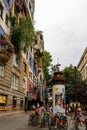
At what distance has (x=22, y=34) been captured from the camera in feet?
105

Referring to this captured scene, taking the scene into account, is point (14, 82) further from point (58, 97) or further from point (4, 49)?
point (58, 97)

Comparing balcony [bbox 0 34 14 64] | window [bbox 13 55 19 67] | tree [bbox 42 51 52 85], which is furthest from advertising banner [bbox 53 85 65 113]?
tree [bbox 42 51 52 85]

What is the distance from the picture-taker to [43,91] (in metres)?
71.1

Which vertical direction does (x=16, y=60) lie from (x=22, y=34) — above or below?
below

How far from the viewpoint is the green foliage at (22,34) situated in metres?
31.7

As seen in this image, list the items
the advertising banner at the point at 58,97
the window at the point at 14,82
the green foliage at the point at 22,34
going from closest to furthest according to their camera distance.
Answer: the advertising banner at the point at 58,97, the green foliage at the point at 22,34, the window at the point at 14,82

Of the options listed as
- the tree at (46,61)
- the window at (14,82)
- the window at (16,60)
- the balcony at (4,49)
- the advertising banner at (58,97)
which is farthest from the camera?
the tree at (46,61)

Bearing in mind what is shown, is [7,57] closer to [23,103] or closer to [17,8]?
[17,8]

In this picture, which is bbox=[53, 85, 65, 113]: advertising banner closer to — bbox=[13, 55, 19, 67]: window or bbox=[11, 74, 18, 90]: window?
bbox=[11, 74, 18, 90]: window

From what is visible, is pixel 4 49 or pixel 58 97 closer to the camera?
pixel 58 97

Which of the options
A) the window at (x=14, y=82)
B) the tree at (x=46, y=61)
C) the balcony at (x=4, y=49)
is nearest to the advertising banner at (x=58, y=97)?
the balcony at (x=4, y=49)

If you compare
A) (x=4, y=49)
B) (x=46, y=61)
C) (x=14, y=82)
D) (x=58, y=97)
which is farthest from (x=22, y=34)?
(x=46, y=61)

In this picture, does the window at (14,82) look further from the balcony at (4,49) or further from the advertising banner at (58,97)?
the advertising banner at (58,97)

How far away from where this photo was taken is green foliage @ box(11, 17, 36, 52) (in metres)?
31.7
